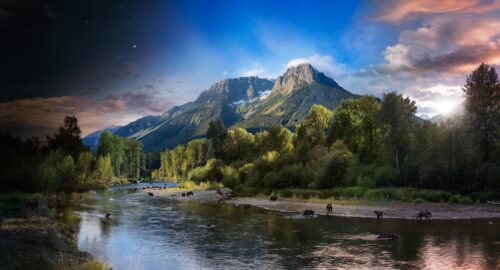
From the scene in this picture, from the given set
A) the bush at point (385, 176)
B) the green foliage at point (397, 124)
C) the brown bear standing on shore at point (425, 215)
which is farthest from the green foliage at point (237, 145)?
the brown bear standing on shore at point (425, 215)

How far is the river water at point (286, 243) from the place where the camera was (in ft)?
92.4

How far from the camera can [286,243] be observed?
3575cm

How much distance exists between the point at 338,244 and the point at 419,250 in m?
6.38

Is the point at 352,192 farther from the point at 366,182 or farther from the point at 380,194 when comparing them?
the point at 380,194

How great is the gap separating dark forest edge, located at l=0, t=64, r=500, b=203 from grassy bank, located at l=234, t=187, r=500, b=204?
0.16 meters

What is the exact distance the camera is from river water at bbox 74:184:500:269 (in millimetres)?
28172

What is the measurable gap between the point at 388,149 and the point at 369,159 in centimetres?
1025

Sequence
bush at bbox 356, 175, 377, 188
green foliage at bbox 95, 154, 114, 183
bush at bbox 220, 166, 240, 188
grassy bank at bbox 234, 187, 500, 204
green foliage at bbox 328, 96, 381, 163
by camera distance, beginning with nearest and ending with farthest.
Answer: grassy bank at bbox 234, 187, 500, 204
bush at bbox 356, 175, 377, 188
green foliage at bbox 328, 96, 381, 163
bush at bbox 220, 166, 240, 188
green foliage at bbox 95, 154, 114, 183

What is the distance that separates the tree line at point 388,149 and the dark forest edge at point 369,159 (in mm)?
150

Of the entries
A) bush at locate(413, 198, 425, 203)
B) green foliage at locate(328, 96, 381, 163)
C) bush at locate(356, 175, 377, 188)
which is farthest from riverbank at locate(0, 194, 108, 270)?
green foliage at locate(328, 96, 381, 163)

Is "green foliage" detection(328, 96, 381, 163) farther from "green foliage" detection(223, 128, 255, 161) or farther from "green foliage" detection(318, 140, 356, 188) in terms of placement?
"green foliage" detection(223, 128, 255, 161)

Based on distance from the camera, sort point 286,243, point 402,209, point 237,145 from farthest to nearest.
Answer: point 237,145
point 402,209
point 286,243

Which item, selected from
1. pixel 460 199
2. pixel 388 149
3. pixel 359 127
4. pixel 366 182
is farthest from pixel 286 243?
pixel 359 127

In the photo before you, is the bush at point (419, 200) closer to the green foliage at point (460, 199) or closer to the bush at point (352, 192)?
the green foliage at point (460, 199)
